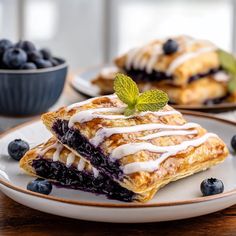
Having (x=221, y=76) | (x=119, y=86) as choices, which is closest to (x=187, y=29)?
(x=221, y=76)

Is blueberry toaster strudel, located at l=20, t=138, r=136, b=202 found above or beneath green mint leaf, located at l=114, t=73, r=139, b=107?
beneath

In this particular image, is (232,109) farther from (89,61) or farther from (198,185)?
(89,61)

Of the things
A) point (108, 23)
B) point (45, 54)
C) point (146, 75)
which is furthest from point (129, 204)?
point (108, 23)

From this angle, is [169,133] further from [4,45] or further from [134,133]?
[4,45]

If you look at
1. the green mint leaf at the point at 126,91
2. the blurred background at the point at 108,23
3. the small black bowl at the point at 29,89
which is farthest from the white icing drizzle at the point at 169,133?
the blurred background at the point at 108,23

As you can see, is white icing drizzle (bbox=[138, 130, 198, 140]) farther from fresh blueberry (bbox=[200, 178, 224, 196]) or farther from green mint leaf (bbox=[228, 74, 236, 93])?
green mint leaf (bbox=[228, 74, 236, 93])

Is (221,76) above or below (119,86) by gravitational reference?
below

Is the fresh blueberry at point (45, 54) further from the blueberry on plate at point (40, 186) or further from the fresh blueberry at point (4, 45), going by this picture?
the blueberry on plate at point (40, 186)

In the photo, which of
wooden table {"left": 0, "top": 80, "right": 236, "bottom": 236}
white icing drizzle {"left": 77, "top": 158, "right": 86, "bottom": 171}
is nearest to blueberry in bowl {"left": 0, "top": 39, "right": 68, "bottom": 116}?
white icing drizzle {"left": 77, "top": 158, "right": 86, "bottom": 171}
